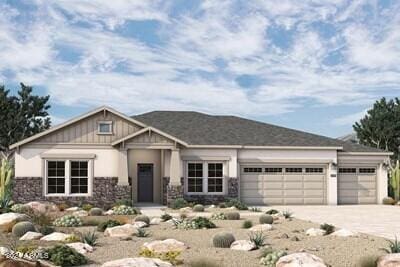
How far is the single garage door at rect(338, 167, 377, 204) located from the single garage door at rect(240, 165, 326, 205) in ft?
4.27

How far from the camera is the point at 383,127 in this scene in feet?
159

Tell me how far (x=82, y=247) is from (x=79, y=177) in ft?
52.7

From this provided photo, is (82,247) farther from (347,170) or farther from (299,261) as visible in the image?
(347,170)

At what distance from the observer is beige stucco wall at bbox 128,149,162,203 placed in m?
30.4

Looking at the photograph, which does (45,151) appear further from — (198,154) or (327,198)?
(327,198)

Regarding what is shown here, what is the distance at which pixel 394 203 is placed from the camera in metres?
31.8

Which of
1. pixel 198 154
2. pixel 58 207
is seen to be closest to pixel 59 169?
pixel 58 207

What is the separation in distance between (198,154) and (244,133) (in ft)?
13.7

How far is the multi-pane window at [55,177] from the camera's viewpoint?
28.0m

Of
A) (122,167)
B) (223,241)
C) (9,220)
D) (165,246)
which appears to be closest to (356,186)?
(122,167)

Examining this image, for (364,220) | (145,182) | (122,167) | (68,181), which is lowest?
(364,220)

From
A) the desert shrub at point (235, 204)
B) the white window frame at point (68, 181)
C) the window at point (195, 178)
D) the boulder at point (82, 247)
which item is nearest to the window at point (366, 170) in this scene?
the desert shrub at point (235, 204)

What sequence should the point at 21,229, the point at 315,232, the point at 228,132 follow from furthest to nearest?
1. the point at 228,132
2. the point at 315,232
3. the point at 21,229

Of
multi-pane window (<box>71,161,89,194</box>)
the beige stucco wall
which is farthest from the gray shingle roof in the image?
multi-pane window (<box>71,161,89,194</box>)
